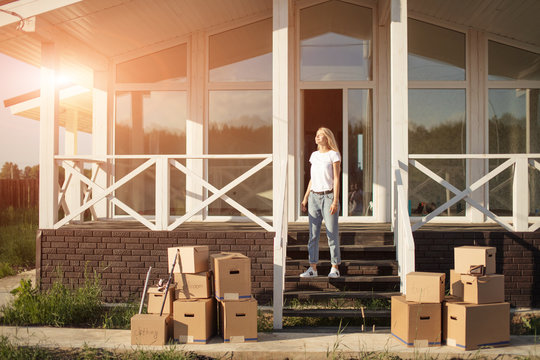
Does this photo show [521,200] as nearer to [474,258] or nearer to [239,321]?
[474,258]

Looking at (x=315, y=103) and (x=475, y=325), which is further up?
(x=315, y=103)

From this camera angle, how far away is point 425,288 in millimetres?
4703

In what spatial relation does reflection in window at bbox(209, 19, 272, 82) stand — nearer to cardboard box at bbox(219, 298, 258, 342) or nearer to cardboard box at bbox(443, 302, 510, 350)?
cardboard box at bbox(219, 298, 258, 342)

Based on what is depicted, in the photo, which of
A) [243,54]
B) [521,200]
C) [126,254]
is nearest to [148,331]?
[126,254]

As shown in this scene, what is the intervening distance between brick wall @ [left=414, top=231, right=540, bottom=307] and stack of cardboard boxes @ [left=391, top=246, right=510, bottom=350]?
1.35m

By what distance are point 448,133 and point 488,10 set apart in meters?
1.88

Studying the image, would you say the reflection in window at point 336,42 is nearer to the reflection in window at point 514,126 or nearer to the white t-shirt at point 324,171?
the reflection in window at point 514,126

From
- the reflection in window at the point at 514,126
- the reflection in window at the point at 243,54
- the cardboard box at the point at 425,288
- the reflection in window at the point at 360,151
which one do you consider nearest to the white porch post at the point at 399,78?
the cardboard box at the point at 425,288

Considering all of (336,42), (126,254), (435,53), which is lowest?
(126,254)

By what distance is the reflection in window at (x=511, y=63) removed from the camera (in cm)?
824

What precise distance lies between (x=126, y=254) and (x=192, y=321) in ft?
6.92

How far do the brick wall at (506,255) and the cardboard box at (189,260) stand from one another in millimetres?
2711

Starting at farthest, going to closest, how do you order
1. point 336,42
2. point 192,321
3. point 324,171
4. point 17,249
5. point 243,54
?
point 17,249, point 243,54, point 336,42, point 324,171, point 192,321

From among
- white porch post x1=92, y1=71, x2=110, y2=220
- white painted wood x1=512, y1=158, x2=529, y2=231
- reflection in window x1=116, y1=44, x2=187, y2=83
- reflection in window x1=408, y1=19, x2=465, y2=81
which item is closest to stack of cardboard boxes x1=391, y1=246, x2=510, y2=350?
white painted wood x1=512, y1=158, x2=529, y2=231
